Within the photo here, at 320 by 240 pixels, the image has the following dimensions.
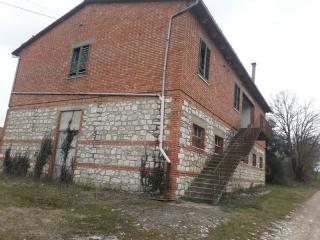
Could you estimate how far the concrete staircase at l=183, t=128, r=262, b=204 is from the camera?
10930 mm

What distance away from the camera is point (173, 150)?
10.5 meters

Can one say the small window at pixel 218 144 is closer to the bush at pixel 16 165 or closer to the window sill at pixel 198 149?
the window sill at pixel 198 149

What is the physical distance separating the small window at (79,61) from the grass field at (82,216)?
5315 millimetres

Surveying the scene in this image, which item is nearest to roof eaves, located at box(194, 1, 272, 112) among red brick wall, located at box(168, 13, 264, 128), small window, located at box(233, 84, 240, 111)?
red brick wall, located at box(168, 13, 264, 128)

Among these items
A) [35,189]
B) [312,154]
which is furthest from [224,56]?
[312,154]

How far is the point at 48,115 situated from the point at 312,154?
35864 mm

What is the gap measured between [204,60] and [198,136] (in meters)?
3.24

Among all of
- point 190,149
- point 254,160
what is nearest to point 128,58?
point 190,149

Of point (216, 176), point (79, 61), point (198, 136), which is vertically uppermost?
point (79, 61)

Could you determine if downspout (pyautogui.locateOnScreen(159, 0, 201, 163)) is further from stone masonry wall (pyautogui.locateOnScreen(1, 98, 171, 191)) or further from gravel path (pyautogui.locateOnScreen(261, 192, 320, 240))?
gravel path (pyautogui.locateOnScreen(261, 192, 320, 240))

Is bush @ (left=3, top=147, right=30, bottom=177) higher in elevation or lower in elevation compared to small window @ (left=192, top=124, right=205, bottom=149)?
lower

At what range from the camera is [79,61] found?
14.2 m

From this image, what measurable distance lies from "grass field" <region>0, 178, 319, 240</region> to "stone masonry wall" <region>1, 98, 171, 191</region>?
73 cm

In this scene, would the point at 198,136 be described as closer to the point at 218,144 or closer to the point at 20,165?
the point at 218,144
